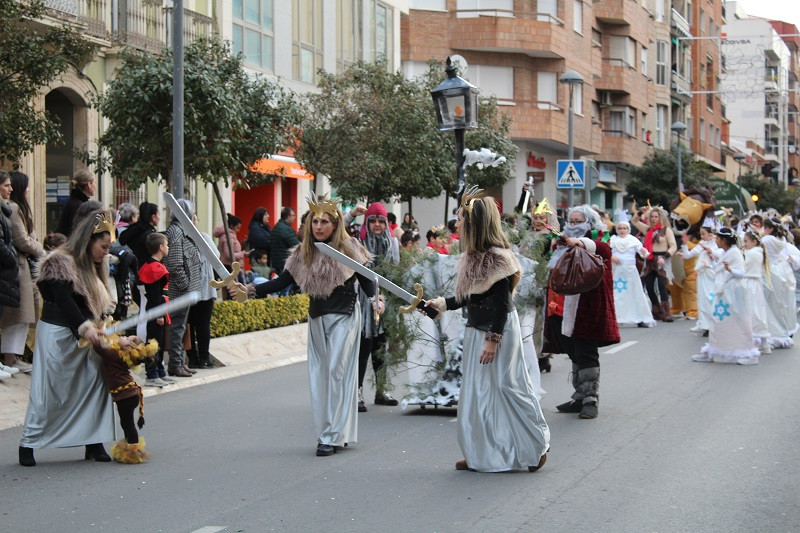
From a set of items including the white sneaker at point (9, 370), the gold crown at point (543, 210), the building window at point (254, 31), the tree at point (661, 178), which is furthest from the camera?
the tree at point (661, 178)

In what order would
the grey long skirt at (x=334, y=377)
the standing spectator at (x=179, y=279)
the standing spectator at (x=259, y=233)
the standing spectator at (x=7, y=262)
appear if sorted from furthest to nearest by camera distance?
the standing spectator at (x=259, y=233) → the standing spectator at (x=179, y=279) → the standing spectator at (x=7, y=262) → the grey long skirt at (x=334, y=377)

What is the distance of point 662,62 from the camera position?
6241 centimetres

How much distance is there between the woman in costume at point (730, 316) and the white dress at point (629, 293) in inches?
200

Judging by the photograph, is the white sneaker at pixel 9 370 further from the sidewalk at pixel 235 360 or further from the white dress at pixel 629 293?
the white dress at pixel 629 293

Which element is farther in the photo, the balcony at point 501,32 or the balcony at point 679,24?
the balcony at point 679,24

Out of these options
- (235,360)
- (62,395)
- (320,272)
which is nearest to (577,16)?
(235,360)

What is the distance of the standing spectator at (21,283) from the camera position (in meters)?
11.7

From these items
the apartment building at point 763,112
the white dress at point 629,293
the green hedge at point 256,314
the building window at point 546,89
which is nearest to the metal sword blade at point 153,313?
the green hedge at point 256,314

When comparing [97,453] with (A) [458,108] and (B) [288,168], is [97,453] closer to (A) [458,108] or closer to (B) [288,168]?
(A) [458,108]

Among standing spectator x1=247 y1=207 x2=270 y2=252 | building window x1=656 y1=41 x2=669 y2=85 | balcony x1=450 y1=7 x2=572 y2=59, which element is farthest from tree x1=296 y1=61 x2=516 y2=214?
building window x1=656 y1=41 x2=669 y2=85

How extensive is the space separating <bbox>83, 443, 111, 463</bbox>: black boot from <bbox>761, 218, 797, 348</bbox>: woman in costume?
11.2 meters

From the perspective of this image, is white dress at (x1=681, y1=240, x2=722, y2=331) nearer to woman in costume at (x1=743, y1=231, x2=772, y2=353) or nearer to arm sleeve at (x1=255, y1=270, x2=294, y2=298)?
woman in costume at (x1=743, y1=231, x2=772, y2=353)

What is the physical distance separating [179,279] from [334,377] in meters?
4.67

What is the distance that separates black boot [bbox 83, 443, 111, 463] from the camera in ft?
27.8
